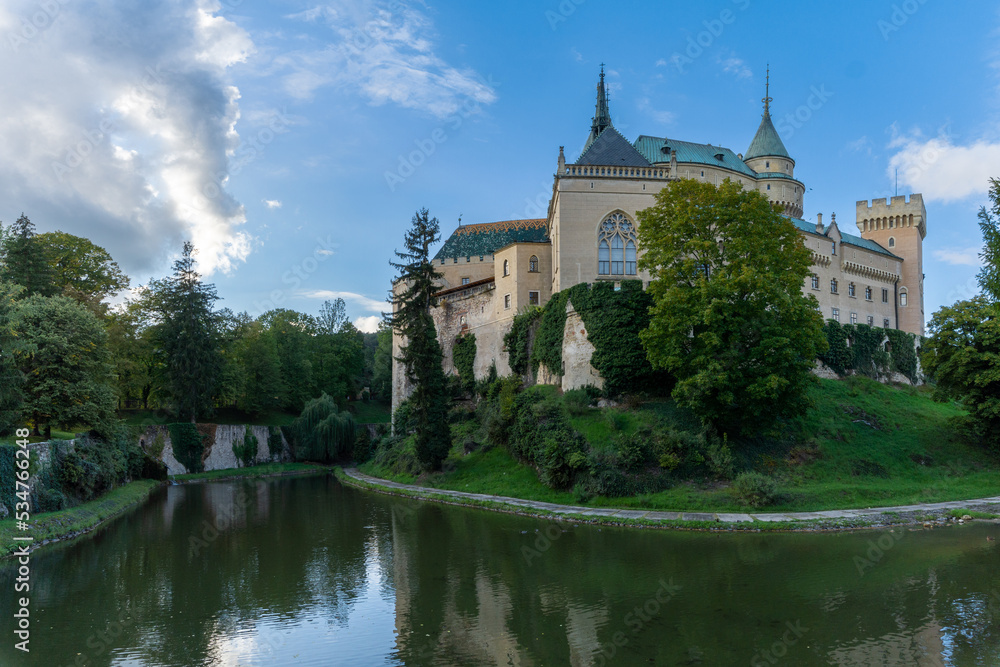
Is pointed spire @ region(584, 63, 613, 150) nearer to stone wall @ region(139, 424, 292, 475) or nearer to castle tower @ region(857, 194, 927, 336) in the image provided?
castle tower @ region(857, 194, 927, 336)

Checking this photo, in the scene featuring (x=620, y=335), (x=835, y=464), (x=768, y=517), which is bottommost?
(x=768, y=517)

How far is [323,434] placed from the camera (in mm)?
48000

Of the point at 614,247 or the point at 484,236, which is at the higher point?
the point at 484,236

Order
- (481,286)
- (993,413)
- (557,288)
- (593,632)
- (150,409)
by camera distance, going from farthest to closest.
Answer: (150,409) → (481,286) → (557,288) → (993,413) → (593,632)

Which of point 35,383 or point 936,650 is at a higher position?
point 35,383

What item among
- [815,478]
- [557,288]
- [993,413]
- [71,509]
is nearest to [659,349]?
[815,478]

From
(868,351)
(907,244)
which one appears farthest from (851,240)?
(868,351)

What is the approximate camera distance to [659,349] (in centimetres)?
2652

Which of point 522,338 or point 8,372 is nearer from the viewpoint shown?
point 8,372

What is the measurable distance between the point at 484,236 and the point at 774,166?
23193mm

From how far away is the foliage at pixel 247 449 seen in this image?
4647cm

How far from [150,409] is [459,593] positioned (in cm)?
4159

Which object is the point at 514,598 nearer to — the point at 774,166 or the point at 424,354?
the point at 424,354

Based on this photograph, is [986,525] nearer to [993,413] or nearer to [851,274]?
[993,413]
